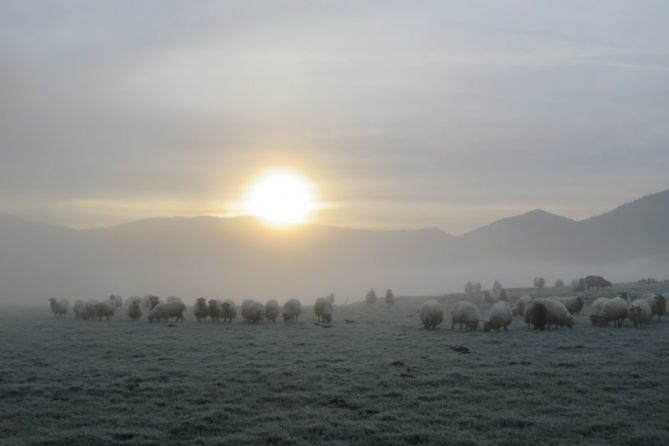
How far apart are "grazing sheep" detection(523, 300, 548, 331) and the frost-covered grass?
6.83 ft

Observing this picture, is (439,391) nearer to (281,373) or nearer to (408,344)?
(281,373)

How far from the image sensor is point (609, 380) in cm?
1809

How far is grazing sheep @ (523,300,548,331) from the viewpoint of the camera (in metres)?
30.2

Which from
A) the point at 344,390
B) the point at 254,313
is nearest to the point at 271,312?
the point at 254,313

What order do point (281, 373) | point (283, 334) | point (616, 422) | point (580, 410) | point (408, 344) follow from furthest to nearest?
point (283, 334)
point (408, 344)
point (281, 373)
point (580, 410)
point (616, 422)

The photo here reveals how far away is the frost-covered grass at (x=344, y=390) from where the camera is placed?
14508 mm

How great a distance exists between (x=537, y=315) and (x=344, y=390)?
53.5 ft

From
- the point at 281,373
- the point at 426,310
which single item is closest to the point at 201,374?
the point at 281,373

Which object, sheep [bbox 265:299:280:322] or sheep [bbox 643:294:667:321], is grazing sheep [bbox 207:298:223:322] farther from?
sheep [bbox 643:294:667:321]

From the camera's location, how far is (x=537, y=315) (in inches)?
1198

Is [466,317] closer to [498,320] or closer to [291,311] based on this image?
[498,320]

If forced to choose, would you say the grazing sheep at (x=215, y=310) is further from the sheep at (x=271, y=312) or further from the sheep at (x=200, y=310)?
the sheep at (x=271, y=312)

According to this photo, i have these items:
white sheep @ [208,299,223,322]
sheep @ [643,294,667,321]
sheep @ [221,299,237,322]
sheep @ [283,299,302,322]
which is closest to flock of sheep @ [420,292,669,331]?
sheep @ [643,294,667,321]

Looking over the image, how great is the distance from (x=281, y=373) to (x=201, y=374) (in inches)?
117
